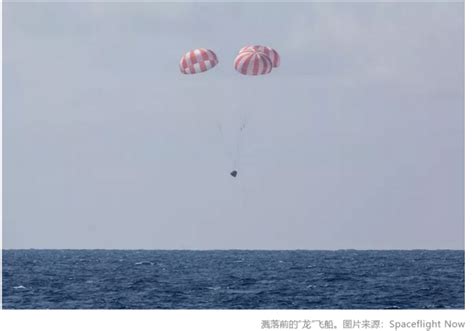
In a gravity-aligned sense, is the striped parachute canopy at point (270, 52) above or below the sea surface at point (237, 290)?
above

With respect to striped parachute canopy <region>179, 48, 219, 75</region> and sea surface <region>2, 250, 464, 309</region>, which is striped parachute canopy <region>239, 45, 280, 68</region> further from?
sea surface <region>2, 250, 464, 309</region>

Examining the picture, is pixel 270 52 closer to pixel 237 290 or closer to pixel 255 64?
pixel 255 64

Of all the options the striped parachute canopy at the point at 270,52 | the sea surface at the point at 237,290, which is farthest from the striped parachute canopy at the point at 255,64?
the sea surface at the point at 237,290

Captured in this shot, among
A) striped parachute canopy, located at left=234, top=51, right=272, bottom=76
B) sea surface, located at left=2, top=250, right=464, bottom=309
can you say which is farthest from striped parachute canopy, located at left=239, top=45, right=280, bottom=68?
sea surface, located at left=2, top=250, right=464, bottom=309

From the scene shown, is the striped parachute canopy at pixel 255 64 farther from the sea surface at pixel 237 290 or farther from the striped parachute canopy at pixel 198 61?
the sea surface at pixel 237 290

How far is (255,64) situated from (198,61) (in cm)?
330

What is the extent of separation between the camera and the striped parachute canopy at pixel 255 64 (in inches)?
2751

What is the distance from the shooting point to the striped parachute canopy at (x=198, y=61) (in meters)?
70.4

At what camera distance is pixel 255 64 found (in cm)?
7000

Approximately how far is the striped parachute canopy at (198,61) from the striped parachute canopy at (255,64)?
1545 mm

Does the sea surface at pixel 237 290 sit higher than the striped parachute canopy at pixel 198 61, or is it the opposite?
the striped parachute canopy at pixel 198 61

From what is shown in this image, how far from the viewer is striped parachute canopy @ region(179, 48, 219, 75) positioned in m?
70.4

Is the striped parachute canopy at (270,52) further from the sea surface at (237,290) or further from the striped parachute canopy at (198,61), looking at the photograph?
the sea surface at (237,290)

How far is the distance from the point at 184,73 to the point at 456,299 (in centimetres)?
2016
